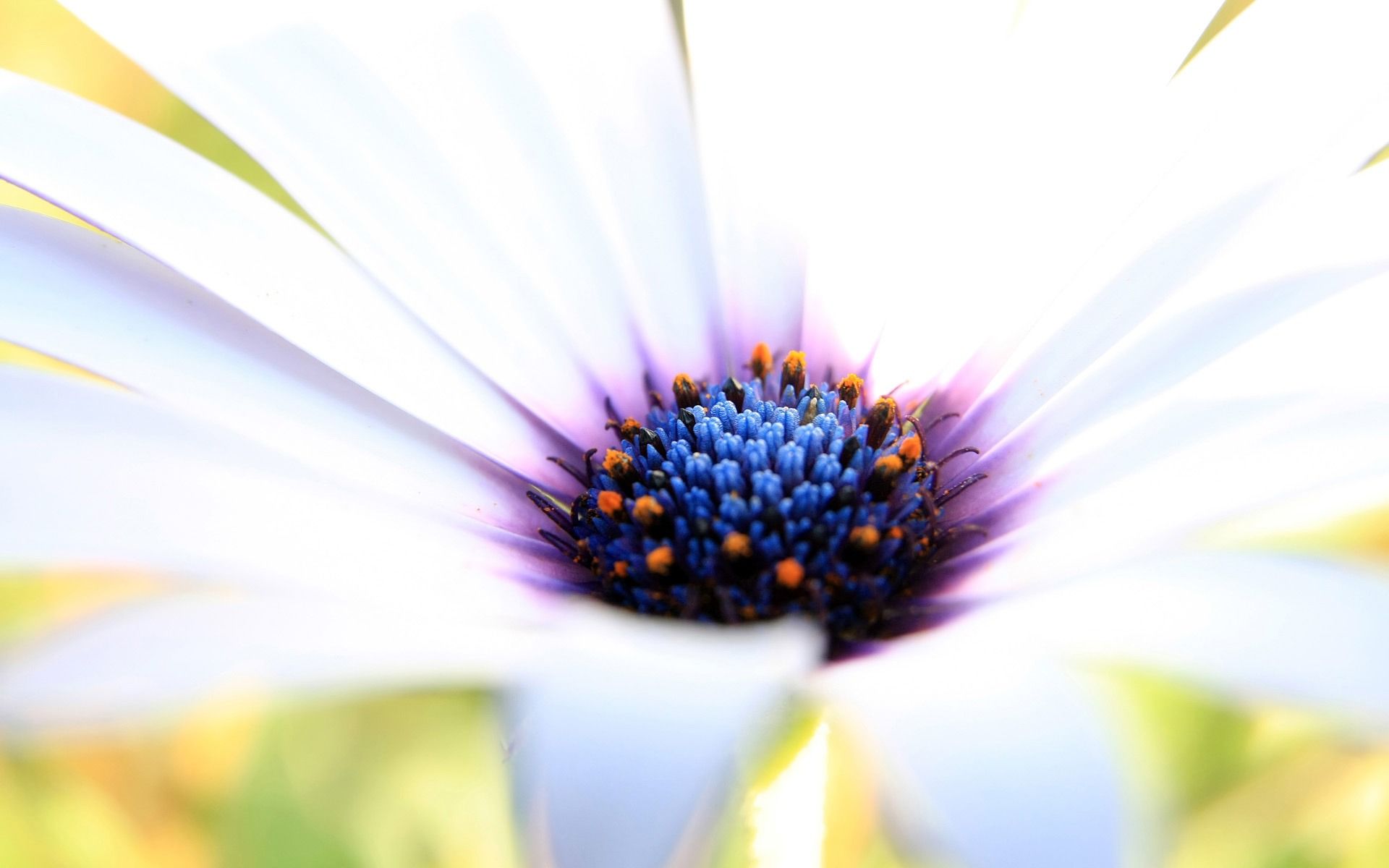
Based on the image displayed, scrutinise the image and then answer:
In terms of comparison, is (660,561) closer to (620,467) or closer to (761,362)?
(620,467)

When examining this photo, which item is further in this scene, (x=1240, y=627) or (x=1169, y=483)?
(x=1169, y=483)

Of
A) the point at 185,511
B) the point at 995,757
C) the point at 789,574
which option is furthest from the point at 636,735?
the point at 789,574

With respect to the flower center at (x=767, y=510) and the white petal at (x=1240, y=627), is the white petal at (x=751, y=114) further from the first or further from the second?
the white petal at (x=1240, y=627)

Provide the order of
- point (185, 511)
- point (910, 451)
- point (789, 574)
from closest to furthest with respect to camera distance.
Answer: point (185, 511) < point (789, 574) < point (910, 451)

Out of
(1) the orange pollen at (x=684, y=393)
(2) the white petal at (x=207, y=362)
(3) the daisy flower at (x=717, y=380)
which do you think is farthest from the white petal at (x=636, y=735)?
(1) the orange pollen at (x=684, y=393)

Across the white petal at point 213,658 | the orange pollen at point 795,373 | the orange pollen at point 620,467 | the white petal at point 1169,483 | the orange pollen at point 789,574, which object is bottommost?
the white petal at point 1169,483

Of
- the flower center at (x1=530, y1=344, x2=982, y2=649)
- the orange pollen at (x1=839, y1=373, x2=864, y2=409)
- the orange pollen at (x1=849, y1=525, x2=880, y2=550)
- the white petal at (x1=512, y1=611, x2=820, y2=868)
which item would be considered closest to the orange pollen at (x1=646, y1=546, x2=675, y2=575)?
the flower center at (x1=530, y1=344, x2=982, y2=649)

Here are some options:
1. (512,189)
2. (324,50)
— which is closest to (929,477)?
(512,189)
